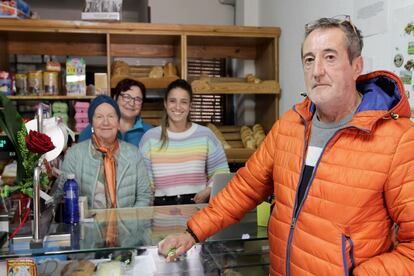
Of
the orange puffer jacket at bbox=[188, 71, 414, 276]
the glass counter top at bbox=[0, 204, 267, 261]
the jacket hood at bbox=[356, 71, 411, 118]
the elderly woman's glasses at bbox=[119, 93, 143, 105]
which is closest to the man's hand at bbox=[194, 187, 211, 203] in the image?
the glass counter top at bbox=[0, 204, 267, 261]

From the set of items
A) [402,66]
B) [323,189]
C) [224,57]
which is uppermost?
[224,57]

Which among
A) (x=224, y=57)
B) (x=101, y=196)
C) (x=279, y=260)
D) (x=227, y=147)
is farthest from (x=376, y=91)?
(x=224, y=57)

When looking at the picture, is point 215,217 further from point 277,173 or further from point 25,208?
point 25,208

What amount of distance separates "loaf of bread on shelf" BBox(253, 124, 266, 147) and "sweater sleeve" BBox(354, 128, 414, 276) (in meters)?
2.61

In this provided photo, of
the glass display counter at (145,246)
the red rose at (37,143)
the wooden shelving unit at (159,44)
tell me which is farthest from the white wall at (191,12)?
the red rose at (37,143)

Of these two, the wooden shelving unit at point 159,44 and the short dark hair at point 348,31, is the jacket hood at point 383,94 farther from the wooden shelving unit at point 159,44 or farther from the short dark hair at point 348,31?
the wooden shelving unit at point 159,44

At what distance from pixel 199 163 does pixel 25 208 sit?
1221mm

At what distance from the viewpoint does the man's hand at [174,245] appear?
131cm

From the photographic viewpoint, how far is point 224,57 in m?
4.09

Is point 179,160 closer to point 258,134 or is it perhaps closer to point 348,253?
point 258,134

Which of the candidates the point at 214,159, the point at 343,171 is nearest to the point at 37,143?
the point at 343,171

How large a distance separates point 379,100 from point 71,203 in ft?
3.79

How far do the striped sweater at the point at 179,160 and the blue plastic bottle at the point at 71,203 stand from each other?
879 mm

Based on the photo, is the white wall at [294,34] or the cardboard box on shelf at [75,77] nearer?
Answer: the white wall at [294,34]
